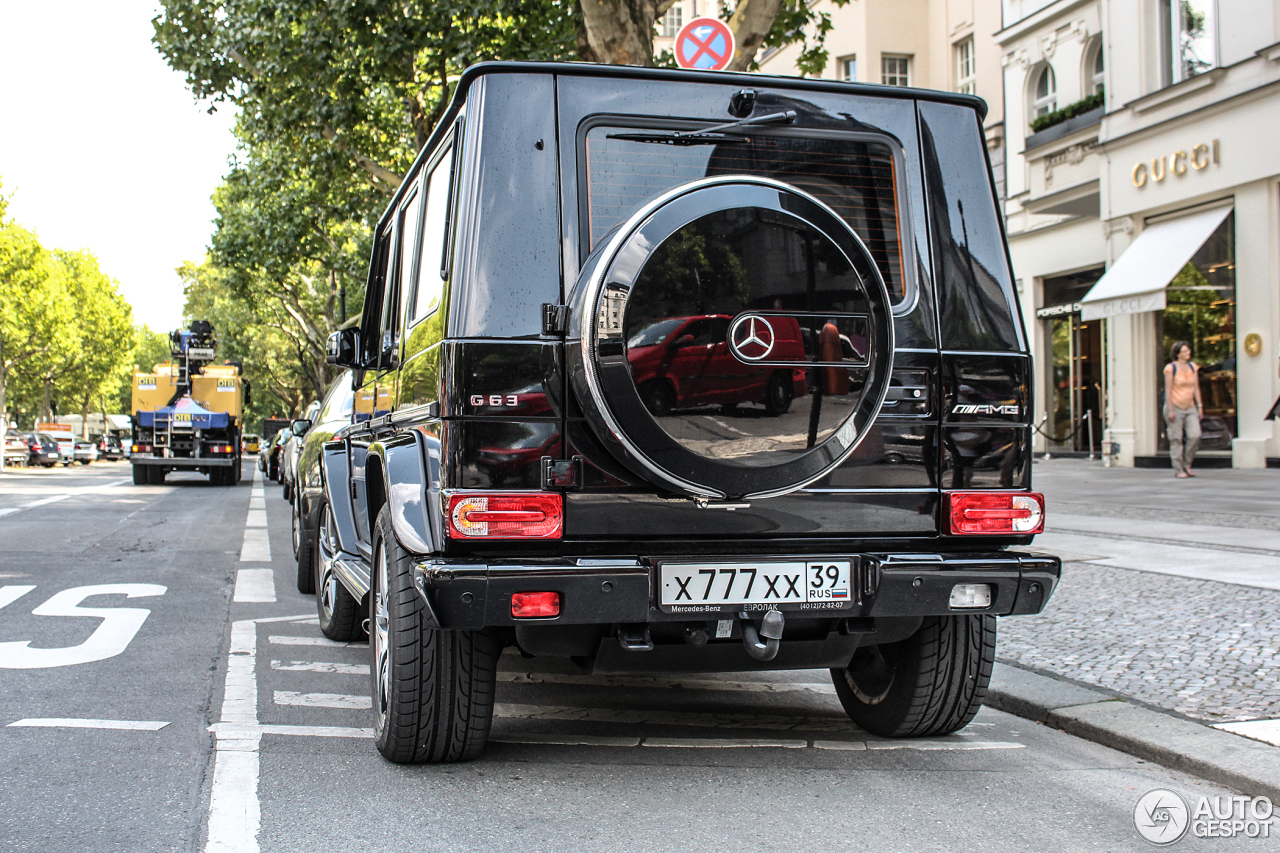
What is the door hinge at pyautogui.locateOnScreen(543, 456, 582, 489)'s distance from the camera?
11.8 feet

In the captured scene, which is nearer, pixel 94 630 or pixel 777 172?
pixel 777 172

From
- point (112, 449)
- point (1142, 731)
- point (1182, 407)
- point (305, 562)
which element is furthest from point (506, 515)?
point (112, 449)

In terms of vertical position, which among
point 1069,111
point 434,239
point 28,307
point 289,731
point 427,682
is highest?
point 28,307

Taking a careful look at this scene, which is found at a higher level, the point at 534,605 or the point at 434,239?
the point at 434,239

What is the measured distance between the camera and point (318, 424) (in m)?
7.98

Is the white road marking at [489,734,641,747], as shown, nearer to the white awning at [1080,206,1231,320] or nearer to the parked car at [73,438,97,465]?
the white awning at [1080,206,1231,320]

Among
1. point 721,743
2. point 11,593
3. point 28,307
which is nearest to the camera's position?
point 721,743

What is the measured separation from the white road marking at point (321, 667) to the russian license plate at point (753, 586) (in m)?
2.67

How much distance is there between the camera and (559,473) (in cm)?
362

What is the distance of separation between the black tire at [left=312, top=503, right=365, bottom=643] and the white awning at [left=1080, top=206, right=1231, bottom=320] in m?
15.1

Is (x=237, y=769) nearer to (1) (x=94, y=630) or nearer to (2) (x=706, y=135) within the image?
(2) (x=706, y=135)

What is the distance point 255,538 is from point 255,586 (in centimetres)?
444

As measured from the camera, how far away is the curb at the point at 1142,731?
399 cm

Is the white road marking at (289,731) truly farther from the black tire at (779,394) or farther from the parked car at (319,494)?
the black tire at (779,394)
